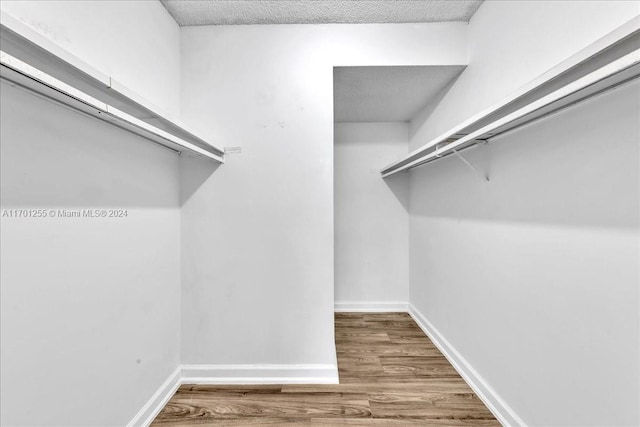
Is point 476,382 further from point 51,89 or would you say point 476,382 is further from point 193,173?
point 51,89

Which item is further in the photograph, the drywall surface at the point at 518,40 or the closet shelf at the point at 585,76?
the drywall surface at the point at 518,40

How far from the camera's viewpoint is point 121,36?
1.18 m

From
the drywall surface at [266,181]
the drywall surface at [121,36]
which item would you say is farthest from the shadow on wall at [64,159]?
the drywall surface at [266,181]

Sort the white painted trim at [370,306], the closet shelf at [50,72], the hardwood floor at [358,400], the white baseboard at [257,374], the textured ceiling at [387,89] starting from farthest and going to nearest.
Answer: the white painted trim at [370,306]
the textured ceiling at [387,89]
the white baseboard at [257,374]
the hardwood floor at [358,400]
the closet shelf at [50,72]

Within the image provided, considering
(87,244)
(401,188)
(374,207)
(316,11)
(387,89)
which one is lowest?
(87,244)

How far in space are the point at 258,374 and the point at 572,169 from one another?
76.9 inches

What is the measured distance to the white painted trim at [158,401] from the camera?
1275 millimetres

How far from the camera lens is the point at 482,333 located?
1.51 m

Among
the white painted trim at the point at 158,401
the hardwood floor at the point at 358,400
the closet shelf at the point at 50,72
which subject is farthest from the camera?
the hardwood floor at the point at 358,400

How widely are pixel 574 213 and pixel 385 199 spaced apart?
5.95 feet

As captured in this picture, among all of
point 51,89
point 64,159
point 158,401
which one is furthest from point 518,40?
point 158,401

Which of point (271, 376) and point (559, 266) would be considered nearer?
point (559, 266)

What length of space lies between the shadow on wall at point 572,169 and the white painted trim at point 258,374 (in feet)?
4.62

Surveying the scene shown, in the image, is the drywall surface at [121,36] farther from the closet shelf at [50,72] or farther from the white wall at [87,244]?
the closet shelf at [50,72]
